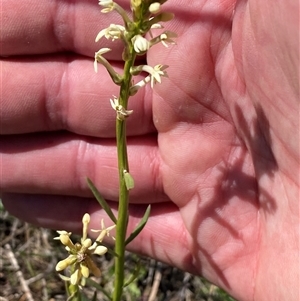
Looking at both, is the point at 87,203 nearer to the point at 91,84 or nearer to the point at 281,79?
the point at 91,84

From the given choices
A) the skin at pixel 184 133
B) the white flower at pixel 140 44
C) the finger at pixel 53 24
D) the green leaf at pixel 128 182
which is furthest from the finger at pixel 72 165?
the white flower at pixel 140 44

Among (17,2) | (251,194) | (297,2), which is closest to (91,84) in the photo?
(17,2)

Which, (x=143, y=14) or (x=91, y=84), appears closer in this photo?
(x=143, y=14)

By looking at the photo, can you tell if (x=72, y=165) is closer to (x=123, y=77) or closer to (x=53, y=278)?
(x=53, y=278)

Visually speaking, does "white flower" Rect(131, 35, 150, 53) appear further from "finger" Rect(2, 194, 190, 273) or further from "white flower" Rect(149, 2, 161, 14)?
"finger" Rect(2, 194, 190, 273)

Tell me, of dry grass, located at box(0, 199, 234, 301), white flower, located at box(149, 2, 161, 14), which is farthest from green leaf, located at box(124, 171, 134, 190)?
dry grass, located at box(0, 199, 234, 301)

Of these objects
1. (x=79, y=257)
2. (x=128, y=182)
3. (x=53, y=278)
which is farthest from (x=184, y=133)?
(x=53, y=278)
